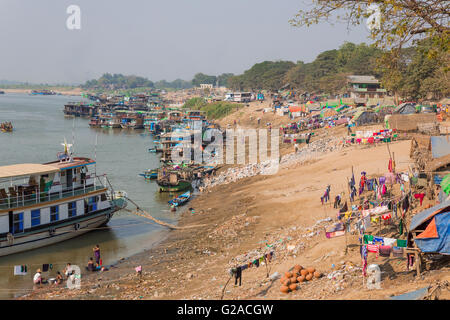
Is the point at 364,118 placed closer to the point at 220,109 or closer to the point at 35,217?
the point at 35,217

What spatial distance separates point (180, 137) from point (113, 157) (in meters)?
8.30

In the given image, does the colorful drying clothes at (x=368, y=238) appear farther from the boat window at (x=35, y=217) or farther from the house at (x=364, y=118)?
the house at (x=364, y=118)

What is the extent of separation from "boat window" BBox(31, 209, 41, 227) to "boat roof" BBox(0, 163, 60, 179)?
189 centimetres

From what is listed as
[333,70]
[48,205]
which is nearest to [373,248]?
[48,205]

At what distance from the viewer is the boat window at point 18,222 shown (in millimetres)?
20577

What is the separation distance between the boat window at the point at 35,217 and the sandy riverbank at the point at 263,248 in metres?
4.67

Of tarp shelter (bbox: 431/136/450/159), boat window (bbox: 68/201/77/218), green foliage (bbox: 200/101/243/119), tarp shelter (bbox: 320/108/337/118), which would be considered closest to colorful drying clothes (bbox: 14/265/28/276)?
boat window (bbox: 68/201/77/218)

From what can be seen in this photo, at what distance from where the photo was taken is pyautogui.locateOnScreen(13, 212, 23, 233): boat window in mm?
20577

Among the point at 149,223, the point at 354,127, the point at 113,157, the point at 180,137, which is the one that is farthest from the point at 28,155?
the point at 354,127

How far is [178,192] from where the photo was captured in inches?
1342

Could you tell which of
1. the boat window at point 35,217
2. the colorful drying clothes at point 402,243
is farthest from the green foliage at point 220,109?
the colorful drying clothes at point 402,243

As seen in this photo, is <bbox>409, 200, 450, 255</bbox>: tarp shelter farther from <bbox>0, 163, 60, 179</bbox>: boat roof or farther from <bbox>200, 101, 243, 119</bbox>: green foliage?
<bbox>200, 101, 243, 119</bbox>: green foliage
